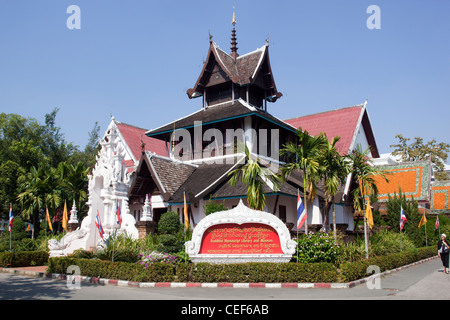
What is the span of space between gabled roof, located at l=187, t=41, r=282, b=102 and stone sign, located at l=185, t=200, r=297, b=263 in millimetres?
14906

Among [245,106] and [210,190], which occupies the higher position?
[245,106]

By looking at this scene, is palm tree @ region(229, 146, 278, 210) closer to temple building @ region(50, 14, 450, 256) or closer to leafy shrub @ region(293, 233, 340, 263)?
temple building @ region(50, 14, 450, 256)

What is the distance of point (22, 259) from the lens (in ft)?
62.8

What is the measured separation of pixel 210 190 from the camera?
21.1 metres

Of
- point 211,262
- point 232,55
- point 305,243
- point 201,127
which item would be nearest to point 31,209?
point 201,127

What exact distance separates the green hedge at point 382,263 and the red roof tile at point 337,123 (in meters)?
11.6

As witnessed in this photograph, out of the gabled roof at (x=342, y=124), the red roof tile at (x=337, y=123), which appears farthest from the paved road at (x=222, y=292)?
the red roof tile at (x=337, y=123)

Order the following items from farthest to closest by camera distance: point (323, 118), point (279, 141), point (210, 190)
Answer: point (323, 118) → point (279, 141) → point (210, 190)

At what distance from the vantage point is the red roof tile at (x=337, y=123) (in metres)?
33.9

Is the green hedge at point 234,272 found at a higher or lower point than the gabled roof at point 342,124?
lower

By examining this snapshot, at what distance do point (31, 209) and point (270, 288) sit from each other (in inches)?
978

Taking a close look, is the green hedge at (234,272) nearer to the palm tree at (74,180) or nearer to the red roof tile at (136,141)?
the palm tree at (74,180)

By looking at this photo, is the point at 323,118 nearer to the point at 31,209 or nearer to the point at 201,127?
the point at 201,127

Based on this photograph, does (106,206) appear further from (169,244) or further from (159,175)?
(169,244)
